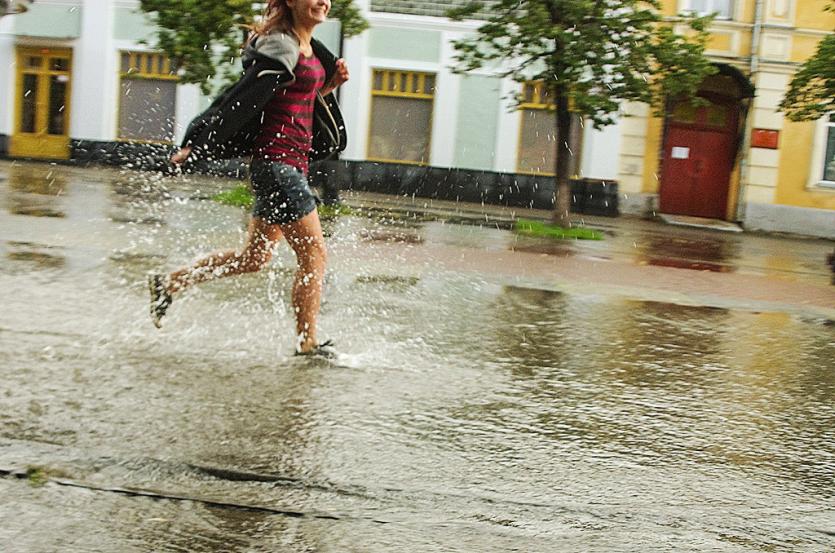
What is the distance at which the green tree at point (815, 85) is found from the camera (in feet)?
54.0

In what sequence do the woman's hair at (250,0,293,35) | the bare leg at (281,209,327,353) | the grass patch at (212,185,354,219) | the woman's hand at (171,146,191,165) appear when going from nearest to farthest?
the woman's hand at (171,146,191,165) → the woman's hair at (250,0,293,35) → the bare leg at (281,209,327,353) → the grass patch at (212,185,354,219)

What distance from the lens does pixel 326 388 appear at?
16.0ft

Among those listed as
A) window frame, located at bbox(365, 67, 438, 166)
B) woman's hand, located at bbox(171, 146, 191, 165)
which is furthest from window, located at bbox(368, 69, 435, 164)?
woman's hand, located at bbox(171, 146, 191, 165)

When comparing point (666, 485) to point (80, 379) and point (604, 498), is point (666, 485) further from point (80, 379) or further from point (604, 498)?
point (80, 379)

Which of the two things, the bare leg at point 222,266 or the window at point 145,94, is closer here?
the bare leg at point 222,266

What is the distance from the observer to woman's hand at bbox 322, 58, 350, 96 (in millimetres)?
5654

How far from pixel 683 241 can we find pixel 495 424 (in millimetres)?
14303

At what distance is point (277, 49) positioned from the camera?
17.0 ft

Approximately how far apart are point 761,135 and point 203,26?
13.0m

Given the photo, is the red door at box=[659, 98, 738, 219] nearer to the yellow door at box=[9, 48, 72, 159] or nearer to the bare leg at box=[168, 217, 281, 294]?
the yellow door at box=[9, 48, 72, 159]

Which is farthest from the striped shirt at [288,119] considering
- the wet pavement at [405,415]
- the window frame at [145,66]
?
the window frame at [145,66]

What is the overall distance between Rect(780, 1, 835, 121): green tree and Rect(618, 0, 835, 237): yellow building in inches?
182

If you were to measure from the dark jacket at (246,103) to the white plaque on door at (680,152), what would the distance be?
777 inches

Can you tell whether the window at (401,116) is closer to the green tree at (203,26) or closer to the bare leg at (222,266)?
the green tree at (203,26)
